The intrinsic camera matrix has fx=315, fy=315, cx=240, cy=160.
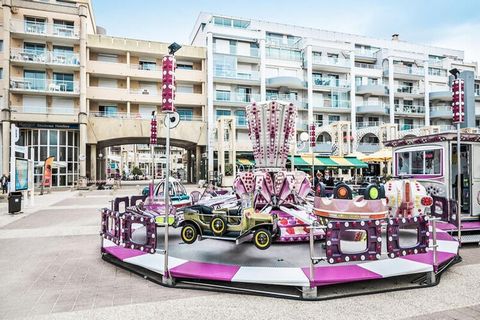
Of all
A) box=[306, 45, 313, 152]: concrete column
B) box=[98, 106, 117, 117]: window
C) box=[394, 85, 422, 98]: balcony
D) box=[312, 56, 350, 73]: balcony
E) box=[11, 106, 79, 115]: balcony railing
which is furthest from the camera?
box=[394, 85, 422, 98]: balcony

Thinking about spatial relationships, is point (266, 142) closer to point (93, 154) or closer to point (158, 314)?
point (158, 314)

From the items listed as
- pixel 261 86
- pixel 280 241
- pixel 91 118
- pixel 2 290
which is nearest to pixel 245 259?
pixel 280 241

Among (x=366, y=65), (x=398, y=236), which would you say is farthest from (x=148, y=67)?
(x=398, y=236)

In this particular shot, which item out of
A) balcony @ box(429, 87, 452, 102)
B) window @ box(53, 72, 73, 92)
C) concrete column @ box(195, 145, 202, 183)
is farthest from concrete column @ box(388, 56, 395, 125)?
window @ box(53, 72, 73, 92)

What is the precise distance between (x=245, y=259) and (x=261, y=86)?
31.9 meters

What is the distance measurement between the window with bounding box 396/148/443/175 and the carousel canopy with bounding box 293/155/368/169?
1941 cm

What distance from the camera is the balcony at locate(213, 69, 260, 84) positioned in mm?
34844

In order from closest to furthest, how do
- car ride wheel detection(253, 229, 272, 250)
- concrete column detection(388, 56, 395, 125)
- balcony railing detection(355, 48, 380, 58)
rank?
car ride wheel detection(253, 229, 272, 250)
concrete column detection(388, 56, 395, 125)
balcony railing detection(355, 48, 380, 58)

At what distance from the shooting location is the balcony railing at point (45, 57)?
2883 centimetres

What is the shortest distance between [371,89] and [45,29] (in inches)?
1443

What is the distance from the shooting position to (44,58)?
96.4ft

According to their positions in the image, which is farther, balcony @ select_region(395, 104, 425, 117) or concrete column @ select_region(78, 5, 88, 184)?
balcony @ select_region(395, 104, 425, 117)

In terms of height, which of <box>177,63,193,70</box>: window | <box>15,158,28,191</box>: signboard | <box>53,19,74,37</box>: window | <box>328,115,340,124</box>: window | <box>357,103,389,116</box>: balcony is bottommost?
<box>15,158,28,191</box>: signboard

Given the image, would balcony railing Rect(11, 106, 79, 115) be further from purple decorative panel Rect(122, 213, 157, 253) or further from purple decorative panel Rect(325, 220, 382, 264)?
purple decorative panel Rect(325, 220, 382, 264)
